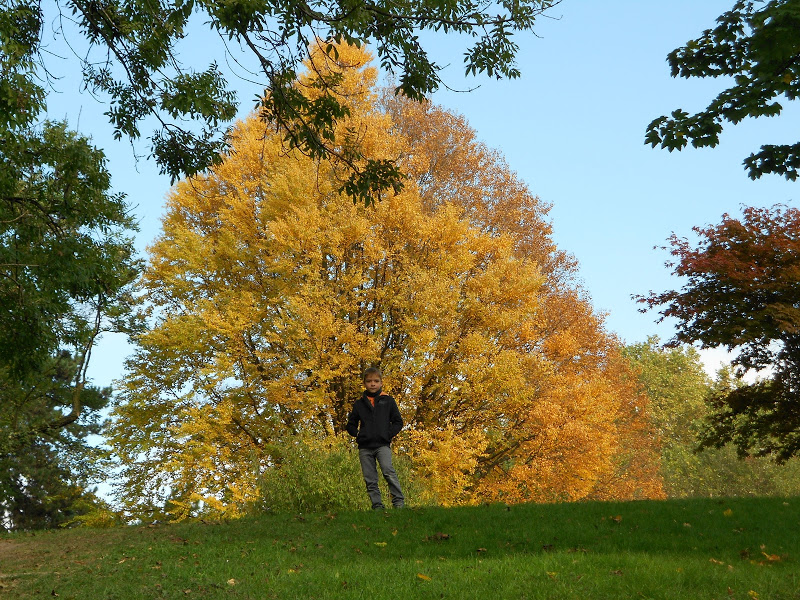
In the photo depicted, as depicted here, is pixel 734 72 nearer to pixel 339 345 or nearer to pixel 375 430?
pixel 375 430

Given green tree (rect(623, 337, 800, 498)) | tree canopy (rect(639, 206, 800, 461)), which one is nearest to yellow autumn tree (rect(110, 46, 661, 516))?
tree canopy (rect(639, 206, 800, 461))

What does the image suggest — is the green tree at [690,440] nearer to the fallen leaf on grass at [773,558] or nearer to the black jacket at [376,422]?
the black jacket at [376,422]

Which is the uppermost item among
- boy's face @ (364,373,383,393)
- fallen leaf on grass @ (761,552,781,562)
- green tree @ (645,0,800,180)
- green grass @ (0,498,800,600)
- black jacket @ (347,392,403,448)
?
green tree @ (645,0,800,180)

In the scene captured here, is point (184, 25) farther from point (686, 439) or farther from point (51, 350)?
point (686, 439)

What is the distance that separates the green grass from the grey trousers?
0.57 m

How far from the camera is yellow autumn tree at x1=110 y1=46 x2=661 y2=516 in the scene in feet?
52.8

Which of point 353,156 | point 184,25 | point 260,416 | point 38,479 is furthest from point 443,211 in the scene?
point 38,479

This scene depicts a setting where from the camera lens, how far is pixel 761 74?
8859 mm

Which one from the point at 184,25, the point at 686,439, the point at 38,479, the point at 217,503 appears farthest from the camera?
the point at 686,439

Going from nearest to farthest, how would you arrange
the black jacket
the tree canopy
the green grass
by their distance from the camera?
the green grass
the black jacket
the tree canopy

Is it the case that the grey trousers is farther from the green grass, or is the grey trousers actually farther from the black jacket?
the green grass

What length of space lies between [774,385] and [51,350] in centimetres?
1532

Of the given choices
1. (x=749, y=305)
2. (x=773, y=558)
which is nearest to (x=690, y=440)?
(x=749, y=305)

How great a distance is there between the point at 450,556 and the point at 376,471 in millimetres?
3205
